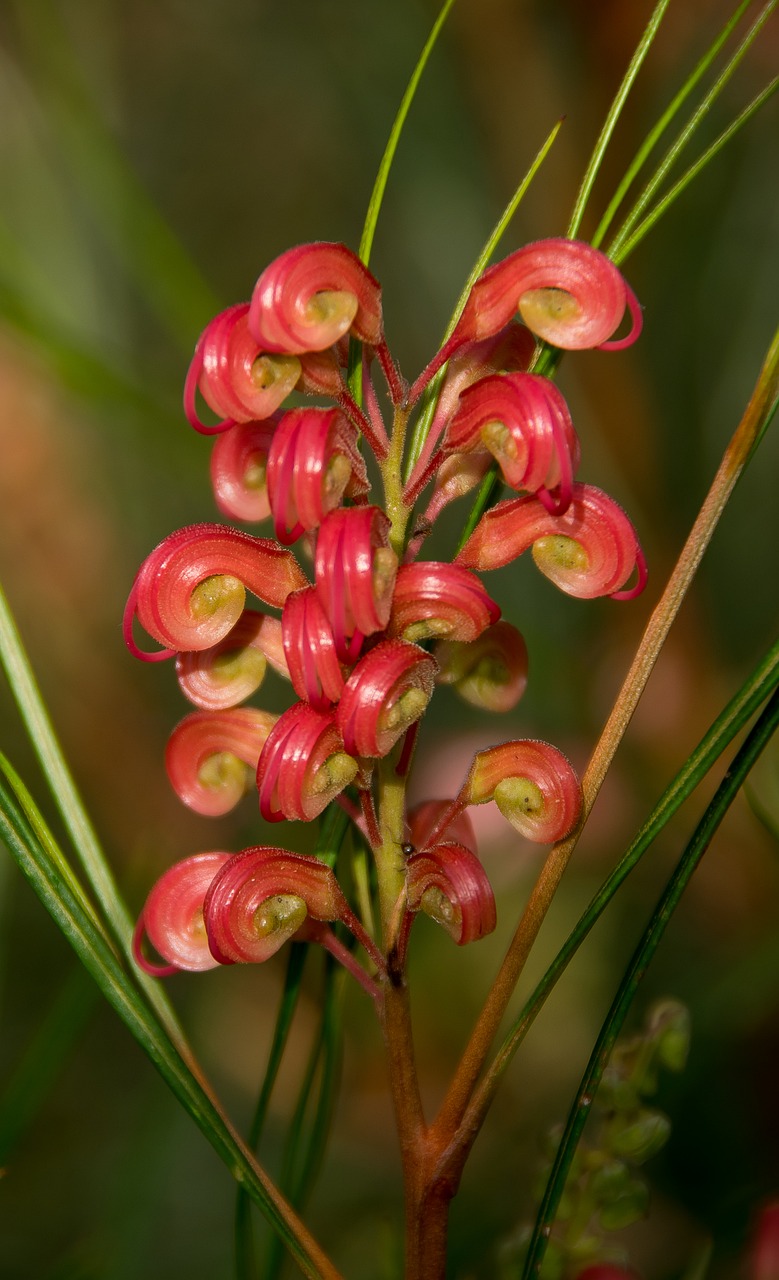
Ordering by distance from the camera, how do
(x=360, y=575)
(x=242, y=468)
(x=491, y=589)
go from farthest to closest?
1. (x=491, y=589)
2. (x=242, y=468)
3. (x=360, y=575)

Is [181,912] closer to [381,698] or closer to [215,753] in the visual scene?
[215,753]

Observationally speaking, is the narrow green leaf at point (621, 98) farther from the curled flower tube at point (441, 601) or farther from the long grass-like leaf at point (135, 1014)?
the long grass-like leaf at point (135, 1014)

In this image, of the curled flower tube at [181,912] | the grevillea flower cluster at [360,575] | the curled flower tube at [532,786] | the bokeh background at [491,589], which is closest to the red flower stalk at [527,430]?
the grevillea flower cluster at [360,575]

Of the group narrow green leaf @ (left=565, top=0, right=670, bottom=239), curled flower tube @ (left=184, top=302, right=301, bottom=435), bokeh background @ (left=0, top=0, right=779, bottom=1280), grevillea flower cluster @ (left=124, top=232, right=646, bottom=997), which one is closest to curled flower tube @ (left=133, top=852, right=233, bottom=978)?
grevillea flower cluster @ (left=124, top=232, right=646, bottom=997)

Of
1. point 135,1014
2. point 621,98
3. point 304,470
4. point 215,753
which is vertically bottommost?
point 135,1014

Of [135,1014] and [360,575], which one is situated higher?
[360,575]

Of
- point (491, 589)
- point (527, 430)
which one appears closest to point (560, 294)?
point (527, 430)

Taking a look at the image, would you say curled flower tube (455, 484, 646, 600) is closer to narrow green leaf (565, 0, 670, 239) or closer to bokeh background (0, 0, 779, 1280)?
narrow green leaf (565, 0, 670, 239)
